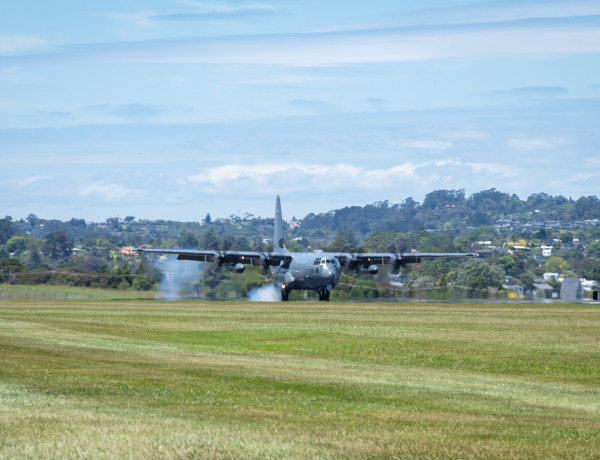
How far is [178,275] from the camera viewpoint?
10081 cm

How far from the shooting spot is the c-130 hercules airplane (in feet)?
275

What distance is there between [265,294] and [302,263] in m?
10.8

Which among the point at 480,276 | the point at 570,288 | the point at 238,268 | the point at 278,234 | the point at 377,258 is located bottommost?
the point at 570,288

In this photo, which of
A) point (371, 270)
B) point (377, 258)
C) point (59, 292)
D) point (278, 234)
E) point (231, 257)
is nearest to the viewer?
point (231, 257)

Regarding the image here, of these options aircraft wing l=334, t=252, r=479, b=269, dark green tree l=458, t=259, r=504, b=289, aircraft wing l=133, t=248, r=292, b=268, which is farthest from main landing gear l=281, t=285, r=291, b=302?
dark green tree l=458, t=259, r=504, b=289

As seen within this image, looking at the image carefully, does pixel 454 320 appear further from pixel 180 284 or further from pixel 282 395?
pixel 180 284

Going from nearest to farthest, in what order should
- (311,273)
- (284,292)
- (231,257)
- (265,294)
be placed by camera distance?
(311,273)
(284,292)
(231,257)
(265,294)

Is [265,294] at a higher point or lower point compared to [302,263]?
lower

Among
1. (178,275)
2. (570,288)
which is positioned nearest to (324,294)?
(178,275)

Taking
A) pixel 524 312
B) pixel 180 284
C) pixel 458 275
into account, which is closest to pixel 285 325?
pixel 524 312

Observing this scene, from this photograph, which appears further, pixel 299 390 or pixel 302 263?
pixel 302 263

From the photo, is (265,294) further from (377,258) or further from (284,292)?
(377,258)

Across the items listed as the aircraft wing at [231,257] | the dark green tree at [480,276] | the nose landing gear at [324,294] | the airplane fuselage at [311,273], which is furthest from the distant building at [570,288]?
the aircraft wing at [231,257]

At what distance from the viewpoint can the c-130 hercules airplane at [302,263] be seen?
83.9 meters
